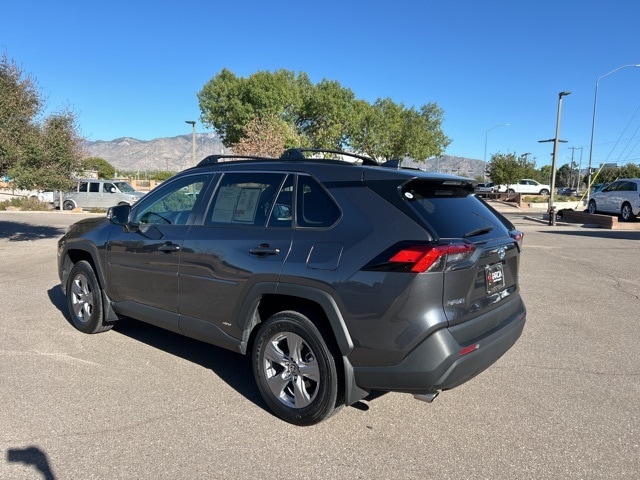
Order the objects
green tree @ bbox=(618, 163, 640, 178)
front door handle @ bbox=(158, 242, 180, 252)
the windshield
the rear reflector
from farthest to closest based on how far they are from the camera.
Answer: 1. green tree @ bbox=(618, 163, 640, 178)
2. the windshield
3. front door handle @ bbox=(158, 242, 180, 252)
4. the rear reflector

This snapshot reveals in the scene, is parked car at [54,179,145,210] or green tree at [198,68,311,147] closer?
parked car at [54,179,145,210]

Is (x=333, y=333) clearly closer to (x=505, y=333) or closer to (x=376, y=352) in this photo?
(x=376, y=352)

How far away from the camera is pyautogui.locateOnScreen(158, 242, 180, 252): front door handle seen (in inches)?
163

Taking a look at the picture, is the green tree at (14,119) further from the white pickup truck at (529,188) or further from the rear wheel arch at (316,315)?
the white pickup truck at (529,188)

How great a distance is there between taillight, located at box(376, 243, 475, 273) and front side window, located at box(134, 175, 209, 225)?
2127mm

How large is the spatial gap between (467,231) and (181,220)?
8.14ft

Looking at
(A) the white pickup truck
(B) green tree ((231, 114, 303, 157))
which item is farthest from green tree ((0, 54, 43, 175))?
(A) the white pickup truck

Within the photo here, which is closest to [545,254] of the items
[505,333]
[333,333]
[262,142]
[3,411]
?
[505,333]

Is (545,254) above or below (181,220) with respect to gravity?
below

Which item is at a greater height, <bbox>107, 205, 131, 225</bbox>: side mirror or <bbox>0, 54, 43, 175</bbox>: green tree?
<bbox>0, 54, 43, 175</bbox>: green tree

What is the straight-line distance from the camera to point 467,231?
3223 millimetres

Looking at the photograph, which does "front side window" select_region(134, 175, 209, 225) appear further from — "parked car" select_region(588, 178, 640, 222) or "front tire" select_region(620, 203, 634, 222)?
"front tire" select_region(620, 203, 634, 222)

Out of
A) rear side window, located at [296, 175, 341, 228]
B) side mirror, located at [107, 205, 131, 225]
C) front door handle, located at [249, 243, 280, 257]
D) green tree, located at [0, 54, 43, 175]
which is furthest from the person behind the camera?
green tree, located at [0, 54, 43, 175]

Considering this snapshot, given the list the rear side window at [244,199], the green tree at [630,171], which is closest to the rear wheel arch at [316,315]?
the rear side window at [244,199]
